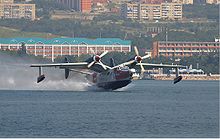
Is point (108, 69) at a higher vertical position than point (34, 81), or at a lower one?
higher

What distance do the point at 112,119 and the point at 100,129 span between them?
722 cm

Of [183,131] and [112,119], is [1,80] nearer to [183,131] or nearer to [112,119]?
[112,119]

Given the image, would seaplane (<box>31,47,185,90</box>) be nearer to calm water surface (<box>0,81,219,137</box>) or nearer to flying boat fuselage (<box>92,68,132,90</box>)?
flying boat fuselage (<box>92,68,132,90</box>)

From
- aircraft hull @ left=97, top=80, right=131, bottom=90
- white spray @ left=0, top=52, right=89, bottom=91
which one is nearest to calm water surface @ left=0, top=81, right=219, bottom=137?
aircraft hull @ left=97, top=80, right=131, bottom=90

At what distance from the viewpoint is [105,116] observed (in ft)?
269

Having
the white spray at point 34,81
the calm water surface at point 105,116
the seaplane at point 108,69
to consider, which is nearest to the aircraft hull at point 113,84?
the seaplane at point 108,69

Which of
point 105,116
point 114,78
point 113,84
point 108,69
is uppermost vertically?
point 105,116

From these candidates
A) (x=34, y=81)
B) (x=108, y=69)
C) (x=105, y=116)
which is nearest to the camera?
(x=105, y=116)

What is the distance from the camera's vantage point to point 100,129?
7200 centimetres

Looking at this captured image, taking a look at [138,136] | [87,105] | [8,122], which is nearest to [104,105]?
[87,105]

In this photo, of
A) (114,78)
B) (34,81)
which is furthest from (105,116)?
(34,81)

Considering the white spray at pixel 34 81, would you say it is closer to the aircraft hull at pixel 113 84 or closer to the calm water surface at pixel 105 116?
the aircraft hull at pixel 113 84

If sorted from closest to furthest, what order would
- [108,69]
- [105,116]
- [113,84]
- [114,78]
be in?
[105,116] → [114,78] → [108,69] → [113,84]

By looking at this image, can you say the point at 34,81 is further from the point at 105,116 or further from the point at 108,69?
the point at 105,116
